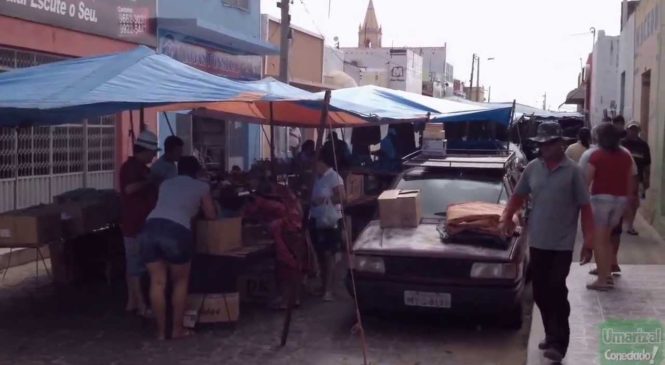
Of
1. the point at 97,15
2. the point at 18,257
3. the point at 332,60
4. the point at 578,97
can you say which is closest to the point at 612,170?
the point at 18,257

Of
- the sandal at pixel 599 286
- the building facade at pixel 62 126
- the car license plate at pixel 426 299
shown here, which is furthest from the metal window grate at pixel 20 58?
the sandal at pixel 599 286


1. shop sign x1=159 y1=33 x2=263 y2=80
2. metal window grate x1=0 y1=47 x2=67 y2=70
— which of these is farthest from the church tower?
metal window grate x1=0 y1=47 x2=67 y2=70

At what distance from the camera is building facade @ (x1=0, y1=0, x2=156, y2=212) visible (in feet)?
37.9

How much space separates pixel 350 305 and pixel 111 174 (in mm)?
7385

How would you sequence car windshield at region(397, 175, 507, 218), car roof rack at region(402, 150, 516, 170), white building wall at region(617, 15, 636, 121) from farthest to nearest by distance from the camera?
white building wall at region(617, 15, 636, 121), car roof rack at region(402, 150, 516, 170), car windshield at region(397, 175, 507, 218)

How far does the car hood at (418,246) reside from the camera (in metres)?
7.28

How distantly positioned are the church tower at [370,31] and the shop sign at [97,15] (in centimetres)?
6175

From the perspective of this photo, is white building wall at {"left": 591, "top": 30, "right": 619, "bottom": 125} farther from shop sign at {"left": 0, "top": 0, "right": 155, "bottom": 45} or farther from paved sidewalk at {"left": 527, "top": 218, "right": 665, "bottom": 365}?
paved sidewalk at {"left": 527, "top": 218, "right": 665, "bottom": 365}

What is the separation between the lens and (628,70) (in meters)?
19.7

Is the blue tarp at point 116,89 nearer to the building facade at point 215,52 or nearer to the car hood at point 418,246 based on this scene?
the car hood at point 418,246

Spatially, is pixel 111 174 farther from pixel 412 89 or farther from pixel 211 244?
pixel 412 89

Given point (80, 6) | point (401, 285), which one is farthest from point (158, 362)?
point (80, 6)

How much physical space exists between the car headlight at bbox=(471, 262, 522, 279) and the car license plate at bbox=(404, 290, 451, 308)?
333mm

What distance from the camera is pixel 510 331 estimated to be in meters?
7.74
